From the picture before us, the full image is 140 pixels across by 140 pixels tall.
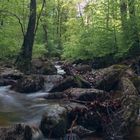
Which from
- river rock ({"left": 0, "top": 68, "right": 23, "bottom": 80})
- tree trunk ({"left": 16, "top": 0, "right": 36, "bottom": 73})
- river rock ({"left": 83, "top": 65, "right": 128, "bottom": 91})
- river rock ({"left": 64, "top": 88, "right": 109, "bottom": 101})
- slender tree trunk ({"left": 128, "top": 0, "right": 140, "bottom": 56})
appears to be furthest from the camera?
tree trunk ({"left": 16, "top": 0, "right": 36, "bottom": 73})

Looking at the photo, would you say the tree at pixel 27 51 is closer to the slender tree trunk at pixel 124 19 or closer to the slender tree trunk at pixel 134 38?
the slender tree trunk at pixel 124 19

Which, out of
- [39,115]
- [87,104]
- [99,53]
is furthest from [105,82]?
[99,53]

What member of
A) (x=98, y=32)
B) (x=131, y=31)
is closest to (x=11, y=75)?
(x=98, y=32)

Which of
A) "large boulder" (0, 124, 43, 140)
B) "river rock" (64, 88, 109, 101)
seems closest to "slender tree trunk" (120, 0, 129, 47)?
"river rock" (64, 88, 109, 101)

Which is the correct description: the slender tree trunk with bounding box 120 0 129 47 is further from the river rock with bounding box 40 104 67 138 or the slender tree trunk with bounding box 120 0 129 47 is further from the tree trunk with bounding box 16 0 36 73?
the river rock with bounding box 40 104 67 138

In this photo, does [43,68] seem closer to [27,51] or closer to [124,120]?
[27,51]

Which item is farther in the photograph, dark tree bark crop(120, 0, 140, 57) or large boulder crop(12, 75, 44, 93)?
dark tree bark crop(120, 0, 140, 57)

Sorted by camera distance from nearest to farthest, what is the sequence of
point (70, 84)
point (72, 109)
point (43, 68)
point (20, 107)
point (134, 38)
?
point (72, 109)
point (20, 107)
point (70, 84)
point (134, 38)
point (43, 68)

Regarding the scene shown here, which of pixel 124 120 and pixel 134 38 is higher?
pixel 134 38

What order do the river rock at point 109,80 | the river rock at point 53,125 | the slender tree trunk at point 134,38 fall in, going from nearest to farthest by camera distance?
the river rock at point 53,125 < the river rock at point 109,80 < the slender tree trunk at point 134,38

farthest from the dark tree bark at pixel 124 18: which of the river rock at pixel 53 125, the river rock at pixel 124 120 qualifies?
the river rock at pixel 53 125

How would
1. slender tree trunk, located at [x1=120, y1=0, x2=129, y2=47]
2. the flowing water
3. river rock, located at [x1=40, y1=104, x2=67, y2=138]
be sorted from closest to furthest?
1. river rock, located at [x1=40, y1=104, x2=67, y2=138]
2. the flowing water
3. slender tree trunk, located at [x1=120, y1=0, x2=129, y2=47]

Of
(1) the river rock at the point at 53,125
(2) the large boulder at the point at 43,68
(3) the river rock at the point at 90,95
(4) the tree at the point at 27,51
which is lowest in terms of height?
(1) the river rock at the point at 53,125

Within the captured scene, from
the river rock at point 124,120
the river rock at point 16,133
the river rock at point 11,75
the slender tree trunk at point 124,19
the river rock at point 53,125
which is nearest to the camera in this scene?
the river rock at point 16,133
